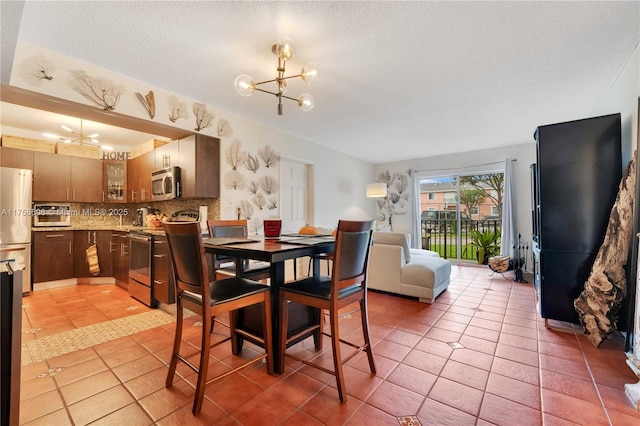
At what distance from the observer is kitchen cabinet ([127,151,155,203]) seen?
402cm

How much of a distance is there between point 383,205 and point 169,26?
5.89m

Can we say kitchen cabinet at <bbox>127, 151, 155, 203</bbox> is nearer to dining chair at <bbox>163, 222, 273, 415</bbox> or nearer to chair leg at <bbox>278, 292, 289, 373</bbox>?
dining chair at <bbox>163, 222, 273, 415</bbox>

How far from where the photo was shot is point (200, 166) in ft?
10.8

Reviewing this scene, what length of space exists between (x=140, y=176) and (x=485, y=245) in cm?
642

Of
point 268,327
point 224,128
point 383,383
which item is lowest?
point 383,383

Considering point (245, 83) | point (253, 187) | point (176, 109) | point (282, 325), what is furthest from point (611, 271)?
point (176, 109)

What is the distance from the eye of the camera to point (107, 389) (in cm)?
166

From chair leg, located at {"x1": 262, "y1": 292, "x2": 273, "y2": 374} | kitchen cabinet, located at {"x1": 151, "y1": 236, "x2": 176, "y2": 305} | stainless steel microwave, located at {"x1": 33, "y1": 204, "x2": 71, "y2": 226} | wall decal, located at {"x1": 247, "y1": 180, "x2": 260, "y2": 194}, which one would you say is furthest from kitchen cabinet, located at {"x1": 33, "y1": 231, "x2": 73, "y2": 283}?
chair leg, located at {"x1": 262, "y1": 292, "x2": 273, "y2": 374}

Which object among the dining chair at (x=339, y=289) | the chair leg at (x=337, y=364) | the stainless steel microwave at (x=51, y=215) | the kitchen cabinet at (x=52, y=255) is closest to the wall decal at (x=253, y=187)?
the dining chair at (x=339, y=289)

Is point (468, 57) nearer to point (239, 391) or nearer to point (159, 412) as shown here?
point (239, 391)

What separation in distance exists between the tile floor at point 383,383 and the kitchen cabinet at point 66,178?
2214 mm

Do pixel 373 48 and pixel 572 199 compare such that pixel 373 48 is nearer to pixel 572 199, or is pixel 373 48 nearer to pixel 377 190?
pixel 572 199

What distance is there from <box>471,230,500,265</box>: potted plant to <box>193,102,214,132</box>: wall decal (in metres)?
5.40

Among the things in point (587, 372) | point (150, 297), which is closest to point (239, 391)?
point (150, 297)
